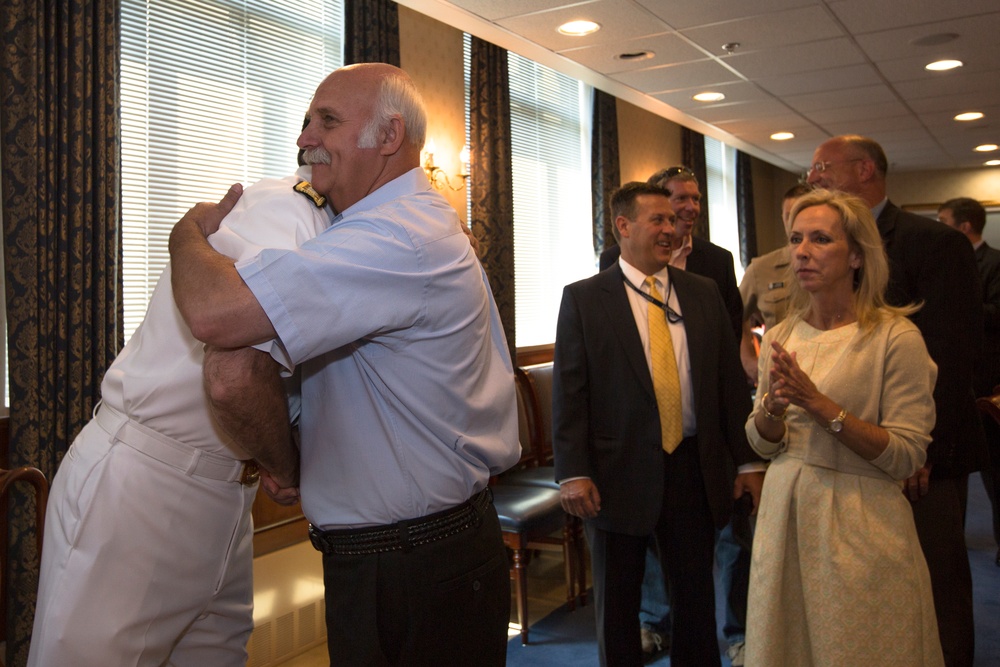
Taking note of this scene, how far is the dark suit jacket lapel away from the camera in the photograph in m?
2.78

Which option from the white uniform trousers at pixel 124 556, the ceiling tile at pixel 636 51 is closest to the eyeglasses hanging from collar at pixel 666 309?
the white uniform trousers at pixel 124 556

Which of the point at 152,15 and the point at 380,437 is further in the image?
the point at 152,15

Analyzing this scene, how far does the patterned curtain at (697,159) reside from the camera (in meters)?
9.36

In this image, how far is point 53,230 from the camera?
10.9ft

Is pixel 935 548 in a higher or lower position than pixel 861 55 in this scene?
lower

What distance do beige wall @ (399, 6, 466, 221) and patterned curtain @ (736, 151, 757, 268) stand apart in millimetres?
6338

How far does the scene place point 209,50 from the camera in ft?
13.9

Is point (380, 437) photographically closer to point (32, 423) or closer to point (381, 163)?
point (381, 163)

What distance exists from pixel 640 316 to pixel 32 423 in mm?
2337

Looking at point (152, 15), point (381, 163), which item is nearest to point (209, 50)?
point (152, 15)

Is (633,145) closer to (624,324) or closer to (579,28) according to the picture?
(579,28)

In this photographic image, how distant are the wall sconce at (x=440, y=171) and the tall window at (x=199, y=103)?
2.85ft

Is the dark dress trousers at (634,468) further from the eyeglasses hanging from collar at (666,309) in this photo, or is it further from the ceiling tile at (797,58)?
the ceiling tile at (797,58)

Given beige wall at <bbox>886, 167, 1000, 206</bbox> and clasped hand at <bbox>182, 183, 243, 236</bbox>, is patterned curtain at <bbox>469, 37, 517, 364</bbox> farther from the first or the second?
beige wall at <bbox>886, 167, 1000, 206</bbox>
